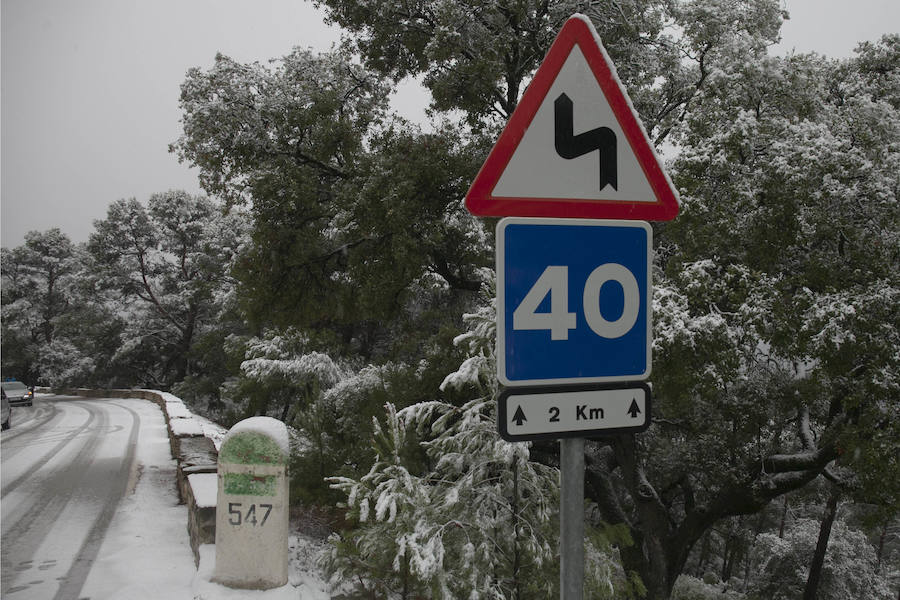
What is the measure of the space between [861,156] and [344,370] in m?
13.3

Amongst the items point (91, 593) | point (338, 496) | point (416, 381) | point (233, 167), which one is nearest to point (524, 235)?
point (91, 593)

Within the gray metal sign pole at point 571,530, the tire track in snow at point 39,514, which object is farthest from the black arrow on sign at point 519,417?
the tire track in snow at point 39,514

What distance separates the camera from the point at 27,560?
21.8 feet

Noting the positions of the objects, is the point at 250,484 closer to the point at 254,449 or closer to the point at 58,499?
the point at 254,449

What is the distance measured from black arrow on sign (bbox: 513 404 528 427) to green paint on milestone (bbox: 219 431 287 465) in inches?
155

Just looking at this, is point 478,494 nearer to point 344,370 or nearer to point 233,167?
point 233,167

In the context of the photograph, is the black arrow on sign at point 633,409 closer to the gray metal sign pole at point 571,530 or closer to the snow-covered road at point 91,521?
the gray metal sign pole at point 571,530

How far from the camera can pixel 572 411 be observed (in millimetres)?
1843

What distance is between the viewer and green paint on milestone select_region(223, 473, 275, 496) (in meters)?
5.31

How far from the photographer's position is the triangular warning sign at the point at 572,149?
1911 mm

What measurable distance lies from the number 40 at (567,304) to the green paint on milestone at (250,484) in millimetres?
4084

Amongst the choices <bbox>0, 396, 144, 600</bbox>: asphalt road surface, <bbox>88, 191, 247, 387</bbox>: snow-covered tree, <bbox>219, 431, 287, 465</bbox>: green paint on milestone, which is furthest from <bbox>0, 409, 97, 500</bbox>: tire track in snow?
<bbox>88, 191, 247, 387</bbox>: snow-covered tree

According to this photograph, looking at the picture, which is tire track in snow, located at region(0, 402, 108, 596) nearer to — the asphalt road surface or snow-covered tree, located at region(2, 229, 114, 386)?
the asphalt road surface

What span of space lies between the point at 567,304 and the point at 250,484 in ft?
13.9
